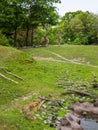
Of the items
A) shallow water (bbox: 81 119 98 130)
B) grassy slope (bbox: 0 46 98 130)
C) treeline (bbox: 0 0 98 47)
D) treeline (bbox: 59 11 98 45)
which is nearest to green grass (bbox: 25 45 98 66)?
grassy slope (bbox: 0 46 98 130)

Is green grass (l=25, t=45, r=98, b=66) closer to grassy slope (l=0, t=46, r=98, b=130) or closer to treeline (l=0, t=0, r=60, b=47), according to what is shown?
grassy slope (l=0, t=46, r=98, b=130)

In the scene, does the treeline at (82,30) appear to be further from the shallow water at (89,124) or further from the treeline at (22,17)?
the shallow water at (89,124)

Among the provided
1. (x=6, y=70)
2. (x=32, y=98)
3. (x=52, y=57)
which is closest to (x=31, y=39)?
(x=52, y=57)

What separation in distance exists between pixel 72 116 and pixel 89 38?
179ft

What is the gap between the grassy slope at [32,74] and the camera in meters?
20.7

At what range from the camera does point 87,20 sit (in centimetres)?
8000

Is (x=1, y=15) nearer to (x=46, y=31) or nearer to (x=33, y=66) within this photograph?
(x=46, y=31)

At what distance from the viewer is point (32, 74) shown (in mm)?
33312

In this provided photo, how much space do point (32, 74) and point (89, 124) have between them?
1090cm

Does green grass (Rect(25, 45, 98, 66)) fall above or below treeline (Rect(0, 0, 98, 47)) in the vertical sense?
below

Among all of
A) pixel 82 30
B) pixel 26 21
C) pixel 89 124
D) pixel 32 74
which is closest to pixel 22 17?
pixel 26 21

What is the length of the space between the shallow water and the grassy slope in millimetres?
3008

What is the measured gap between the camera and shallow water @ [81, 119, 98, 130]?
74.6 feet

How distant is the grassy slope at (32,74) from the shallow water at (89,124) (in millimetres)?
3008
